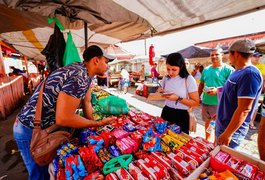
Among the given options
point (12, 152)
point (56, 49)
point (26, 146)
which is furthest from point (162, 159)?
point (12, 152)

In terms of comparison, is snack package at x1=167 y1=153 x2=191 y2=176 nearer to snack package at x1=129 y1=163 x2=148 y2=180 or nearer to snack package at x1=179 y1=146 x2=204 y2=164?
snack package at x1=179 y1=146 x2=204 y2=164

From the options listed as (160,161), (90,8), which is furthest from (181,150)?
(90,8)

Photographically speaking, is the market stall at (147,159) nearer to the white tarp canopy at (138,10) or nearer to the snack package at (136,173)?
the snack package at (136,173)

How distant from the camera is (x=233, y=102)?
1965mm

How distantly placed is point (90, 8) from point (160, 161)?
1.99m

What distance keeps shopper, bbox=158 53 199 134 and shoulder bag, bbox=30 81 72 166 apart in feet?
4.84

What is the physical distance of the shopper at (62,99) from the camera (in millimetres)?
1382

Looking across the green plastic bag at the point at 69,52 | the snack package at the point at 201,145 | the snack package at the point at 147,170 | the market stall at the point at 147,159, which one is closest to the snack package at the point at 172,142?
the market stall at the point at 147,159

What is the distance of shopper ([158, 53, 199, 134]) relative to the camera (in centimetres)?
215

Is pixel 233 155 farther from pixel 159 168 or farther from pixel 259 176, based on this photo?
pixel 159 168

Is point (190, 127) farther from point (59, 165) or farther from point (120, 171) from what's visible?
point (59, 165)

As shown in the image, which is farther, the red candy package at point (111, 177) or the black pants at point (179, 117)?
the black pants at point (179, 117)

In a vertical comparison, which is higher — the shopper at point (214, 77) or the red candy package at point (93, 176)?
the shopper at point (214, 77)

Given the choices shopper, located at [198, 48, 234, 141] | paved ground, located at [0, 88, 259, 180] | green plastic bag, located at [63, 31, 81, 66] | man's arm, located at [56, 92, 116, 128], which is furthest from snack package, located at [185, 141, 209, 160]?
paved ground, located at [0, 88, 259, 180]
